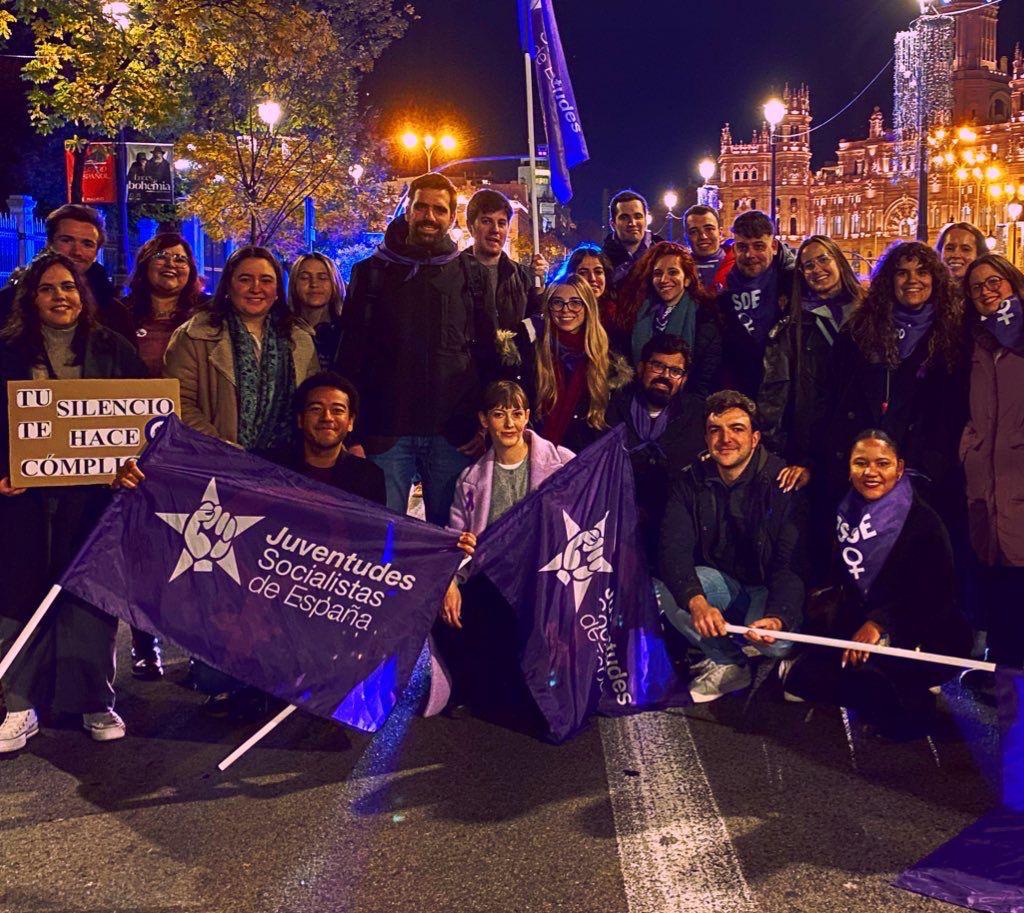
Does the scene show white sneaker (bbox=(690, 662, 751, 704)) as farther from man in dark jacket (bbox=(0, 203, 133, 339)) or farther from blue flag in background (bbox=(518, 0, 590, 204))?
blue flag in background (bbox=(518, 0, 590, 204))

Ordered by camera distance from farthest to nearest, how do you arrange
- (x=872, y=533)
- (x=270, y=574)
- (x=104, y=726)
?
1. (x=872, y=533)
2. (x=104, y=726)
3. (x=270, y=574)

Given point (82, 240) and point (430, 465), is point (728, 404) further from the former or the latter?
point (82, 240)

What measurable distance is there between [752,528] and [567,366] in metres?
1.42

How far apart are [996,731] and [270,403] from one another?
3.87m

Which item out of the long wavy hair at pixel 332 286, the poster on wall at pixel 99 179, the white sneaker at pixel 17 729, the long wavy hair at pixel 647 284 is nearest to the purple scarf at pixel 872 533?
the long wavy hair at pixel 647 284

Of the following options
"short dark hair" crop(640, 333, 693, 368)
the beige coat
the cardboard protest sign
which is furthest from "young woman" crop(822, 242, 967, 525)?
the cardboard protest sign

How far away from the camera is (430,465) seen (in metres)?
6.52

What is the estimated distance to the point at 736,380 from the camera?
7.12 m

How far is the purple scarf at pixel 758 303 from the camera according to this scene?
6.99 meters

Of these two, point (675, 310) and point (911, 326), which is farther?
point (675, 310)

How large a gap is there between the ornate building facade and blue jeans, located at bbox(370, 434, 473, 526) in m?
121

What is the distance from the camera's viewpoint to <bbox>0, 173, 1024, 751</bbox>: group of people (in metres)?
5.52

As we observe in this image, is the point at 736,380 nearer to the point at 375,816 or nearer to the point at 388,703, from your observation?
the point at 388,703

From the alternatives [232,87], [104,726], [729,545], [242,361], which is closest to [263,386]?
[242,361]
